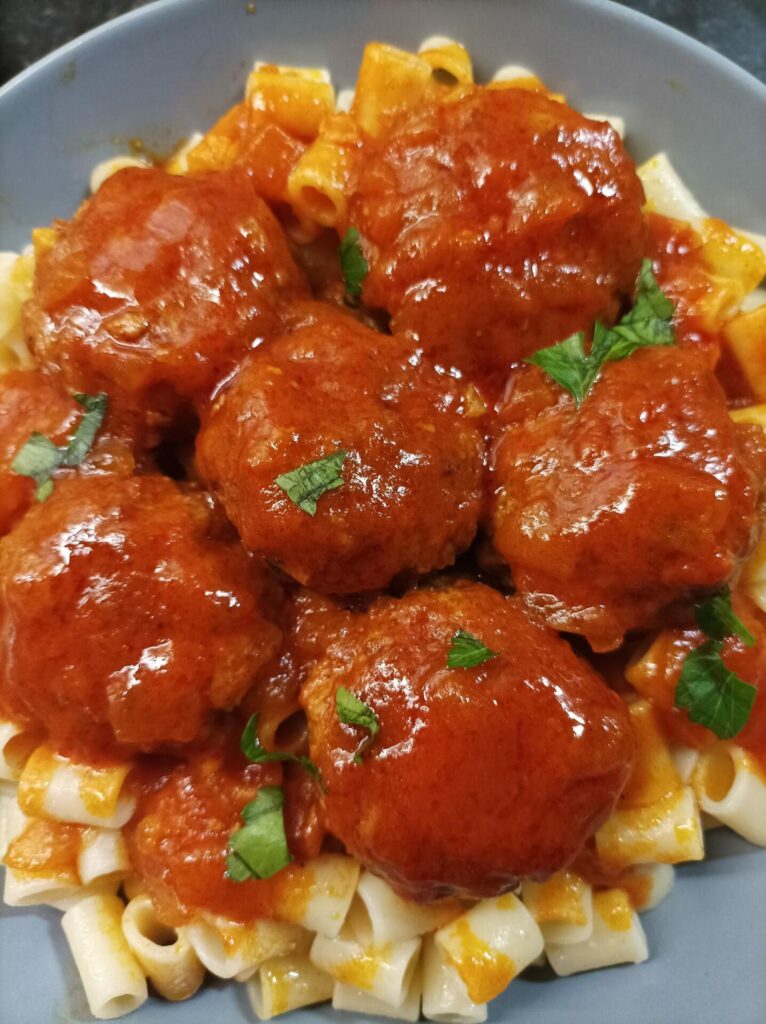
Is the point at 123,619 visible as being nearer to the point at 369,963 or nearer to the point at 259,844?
the point at 259,844

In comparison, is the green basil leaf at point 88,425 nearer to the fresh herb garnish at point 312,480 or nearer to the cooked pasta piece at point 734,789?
the fresh herb garnish at point 312,480

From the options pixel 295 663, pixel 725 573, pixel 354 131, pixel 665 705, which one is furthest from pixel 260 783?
pixel 354 131

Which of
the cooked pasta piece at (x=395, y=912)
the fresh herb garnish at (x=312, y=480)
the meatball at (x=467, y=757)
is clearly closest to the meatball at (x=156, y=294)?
the fresh herb garnish at (x=312, y=480)

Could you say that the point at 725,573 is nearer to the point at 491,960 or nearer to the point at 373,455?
the point at 373,455

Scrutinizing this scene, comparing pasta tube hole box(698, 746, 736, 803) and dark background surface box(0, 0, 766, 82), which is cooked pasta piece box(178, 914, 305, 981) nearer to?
pasta tube hole box(698, 746, 736, 803)

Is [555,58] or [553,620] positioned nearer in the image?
[553,620]
